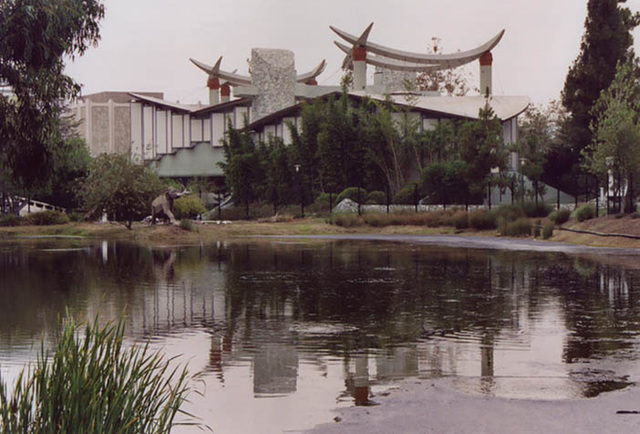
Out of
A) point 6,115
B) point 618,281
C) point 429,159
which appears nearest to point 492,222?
point 429,159

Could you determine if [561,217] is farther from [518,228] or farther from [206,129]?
[206,129]

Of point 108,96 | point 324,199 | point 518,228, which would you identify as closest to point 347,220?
point 324,199

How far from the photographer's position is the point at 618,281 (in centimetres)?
1841

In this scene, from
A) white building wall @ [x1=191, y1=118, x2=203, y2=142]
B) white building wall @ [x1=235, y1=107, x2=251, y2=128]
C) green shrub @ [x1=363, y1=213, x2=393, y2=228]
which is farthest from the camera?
white building wall @ [x1=191, y1=118, x2=203, y2=142]

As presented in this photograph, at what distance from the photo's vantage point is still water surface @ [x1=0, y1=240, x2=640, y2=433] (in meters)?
8.66

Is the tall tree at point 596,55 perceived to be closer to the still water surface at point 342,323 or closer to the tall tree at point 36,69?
the still water surface at point 342,323

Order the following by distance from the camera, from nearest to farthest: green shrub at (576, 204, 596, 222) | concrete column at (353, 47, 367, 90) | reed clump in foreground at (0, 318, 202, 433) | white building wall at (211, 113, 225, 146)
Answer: reed clump in foreground at (0, 318, 202, 433)
green shrub at (576, 204, 596, 222)
concrete column at (353, 47, 367, 90)
white building wall at (211, 113, 225, 146)

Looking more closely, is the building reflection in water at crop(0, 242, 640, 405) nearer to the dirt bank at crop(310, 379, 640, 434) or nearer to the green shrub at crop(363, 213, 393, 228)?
the dirt bank at crop(310, 379, 640, 434)

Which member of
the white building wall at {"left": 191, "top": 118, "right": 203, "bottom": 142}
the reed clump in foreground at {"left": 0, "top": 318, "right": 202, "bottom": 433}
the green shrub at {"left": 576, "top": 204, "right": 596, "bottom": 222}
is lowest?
the reed clump in foreground at {"left": 0, "top": 318, "right": 202, "bottom": 433}

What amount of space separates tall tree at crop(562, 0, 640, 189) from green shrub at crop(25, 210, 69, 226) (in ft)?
107

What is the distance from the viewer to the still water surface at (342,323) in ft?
28.4

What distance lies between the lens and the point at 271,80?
225 feet

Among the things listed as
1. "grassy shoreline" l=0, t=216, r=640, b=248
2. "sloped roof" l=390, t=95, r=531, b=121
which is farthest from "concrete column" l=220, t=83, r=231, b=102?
"grassy shoreline" l=0, t=216, r=640, b=248

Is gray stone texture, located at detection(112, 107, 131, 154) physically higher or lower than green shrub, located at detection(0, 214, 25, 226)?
higher
